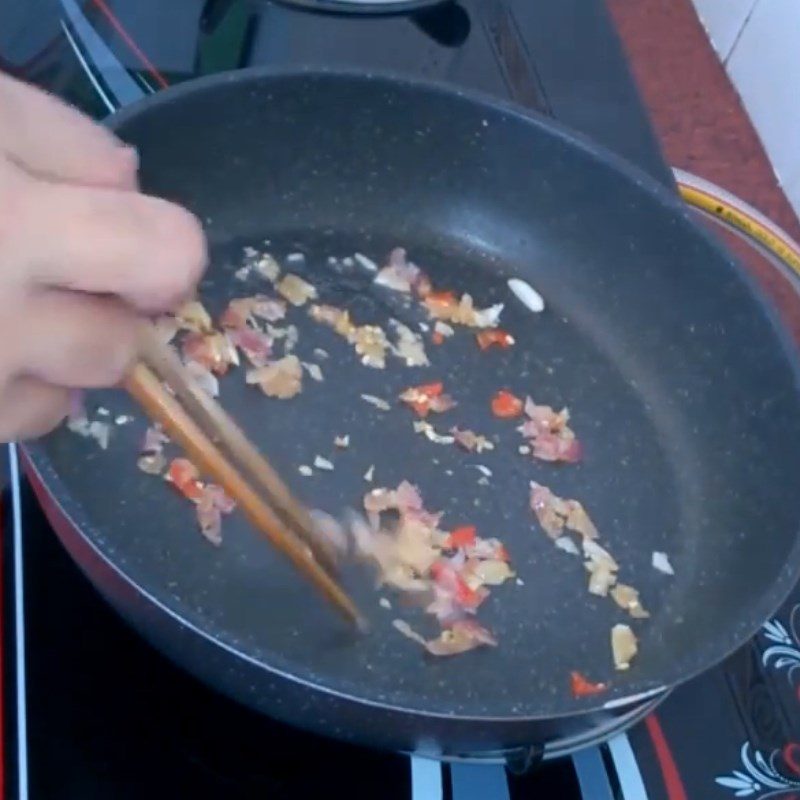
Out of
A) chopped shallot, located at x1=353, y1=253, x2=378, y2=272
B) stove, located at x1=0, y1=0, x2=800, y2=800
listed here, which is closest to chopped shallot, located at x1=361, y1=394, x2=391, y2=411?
chopped shallot, located at x1=353, y1=253, x2=378, y2=272

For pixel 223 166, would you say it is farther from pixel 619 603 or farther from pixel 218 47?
pixel 619 603

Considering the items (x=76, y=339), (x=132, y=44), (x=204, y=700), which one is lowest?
(x=204, y=700)

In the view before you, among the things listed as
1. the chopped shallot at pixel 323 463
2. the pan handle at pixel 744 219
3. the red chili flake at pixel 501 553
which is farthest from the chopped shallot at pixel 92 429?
the pan handle at pixel 744 219

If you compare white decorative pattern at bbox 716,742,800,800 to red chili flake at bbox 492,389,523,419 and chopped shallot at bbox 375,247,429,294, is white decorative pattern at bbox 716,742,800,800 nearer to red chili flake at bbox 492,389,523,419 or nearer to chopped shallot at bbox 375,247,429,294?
red chili flake at bbox 492,389,523,419

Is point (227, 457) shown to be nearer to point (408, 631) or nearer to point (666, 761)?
point (408, 631)

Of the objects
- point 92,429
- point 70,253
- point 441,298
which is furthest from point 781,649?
point 70,253

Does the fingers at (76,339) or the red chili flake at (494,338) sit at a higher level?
the fingers at (76,339)

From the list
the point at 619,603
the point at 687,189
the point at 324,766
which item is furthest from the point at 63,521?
the point at 687,189

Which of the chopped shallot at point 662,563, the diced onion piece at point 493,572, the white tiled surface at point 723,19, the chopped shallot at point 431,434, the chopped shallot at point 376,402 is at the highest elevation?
the white tiled surface at point 723,19

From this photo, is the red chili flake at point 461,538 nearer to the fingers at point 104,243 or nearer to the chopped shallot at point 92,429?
the chopped shallot at point 92,429

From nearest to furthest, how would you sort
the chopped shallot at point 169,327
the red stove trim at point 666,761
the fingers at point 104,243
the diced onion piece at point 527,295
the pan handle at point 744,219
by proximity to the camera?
the fingers at point 104,243 → the red stove trim at point 666,761 → the chopped shallot at point 169,327 → the diced onion piece at point 527,295 → the pan handle at point 744,219
